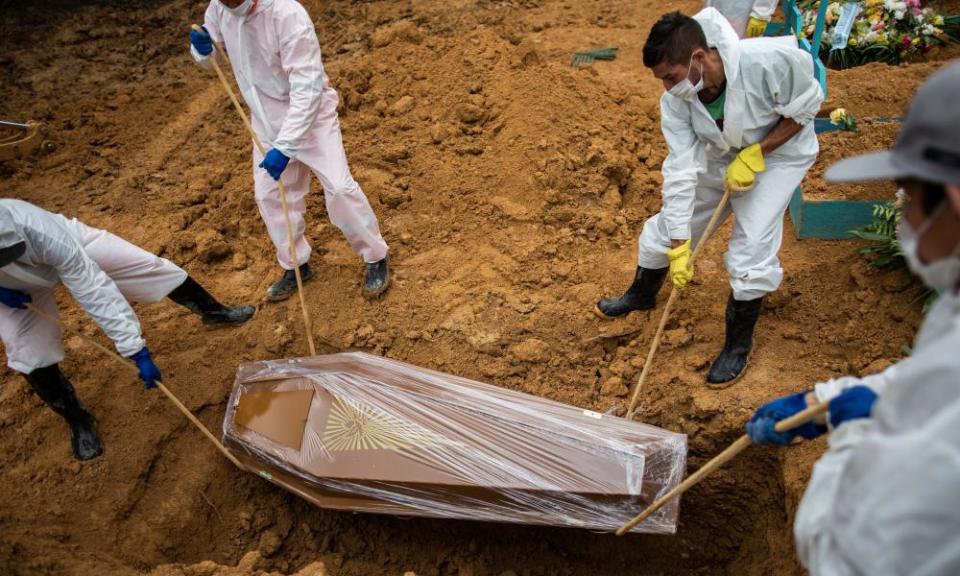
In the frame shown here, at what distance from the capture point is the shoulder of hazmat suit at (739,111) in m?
2.70

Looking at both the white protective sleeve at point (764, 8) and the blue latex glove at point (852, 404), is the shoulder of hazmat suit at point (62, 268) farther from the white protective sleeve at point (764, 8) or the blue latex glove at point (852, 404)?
the white protective sleeve at point (764, 8)

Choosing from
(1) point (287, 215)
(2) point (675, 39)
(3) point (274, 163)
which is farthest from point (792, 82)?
(1) point (287, 215)

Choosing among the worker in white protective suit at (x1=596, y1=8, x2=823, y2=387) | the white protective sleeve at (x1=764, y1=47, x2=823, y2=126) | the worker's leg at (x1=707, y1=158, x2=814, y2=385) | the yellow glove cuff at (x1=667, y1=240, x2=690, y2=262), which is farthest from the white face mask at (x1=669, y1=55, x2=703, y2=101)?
the yellow glove cuff at (x1=667, y1=240, x2=690, y2=262)

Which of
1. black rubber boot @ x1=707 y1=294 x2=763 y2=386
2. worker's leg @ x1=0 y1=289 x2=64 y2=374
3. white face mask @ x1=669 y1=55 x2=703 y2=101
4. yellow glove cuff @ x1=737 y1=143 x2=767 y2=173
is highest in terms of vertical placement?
white face mask @ x1=669 y1=55 x2=703 y2=101

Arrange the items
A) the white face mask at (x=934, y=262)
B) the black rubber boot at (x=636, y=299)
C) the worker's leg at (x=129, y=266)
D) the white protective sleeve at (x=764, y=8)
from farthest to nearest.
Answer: the white protective sleeve at (x=764, y=8) → the black rubber boot at (x=636, y=299) → the worker's leg at (x=129, y=266) → the white face mask at (x=934, y=262)

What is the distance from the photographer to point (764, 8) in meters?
4.78

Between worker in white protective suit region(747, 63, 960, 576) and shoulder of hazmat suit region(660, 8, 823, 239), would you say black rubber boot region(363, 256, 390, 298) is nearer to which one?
shoulder of hazmat suit region(660, 8, 823, 239)

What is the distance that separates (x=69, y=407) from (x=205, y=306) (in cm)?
85

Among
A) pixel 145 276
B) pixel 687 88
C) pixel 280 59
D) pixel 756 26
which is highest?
pixel 687 88

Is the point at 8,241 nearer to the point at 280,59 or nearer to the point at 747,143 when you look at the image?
the point at 280,59

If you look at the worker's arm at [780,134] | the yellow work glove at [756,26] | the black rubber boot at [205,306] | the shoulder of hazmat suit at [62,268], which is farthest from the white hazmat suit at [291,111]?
the yellow work glove at [756,26]

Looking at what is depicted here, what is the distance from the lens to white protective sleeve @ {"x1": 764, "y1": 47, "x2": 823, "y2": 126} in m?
2.69

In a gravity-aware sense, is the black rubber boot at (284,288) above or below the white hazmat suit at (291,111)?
below

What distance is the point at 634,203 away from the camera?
442cm
